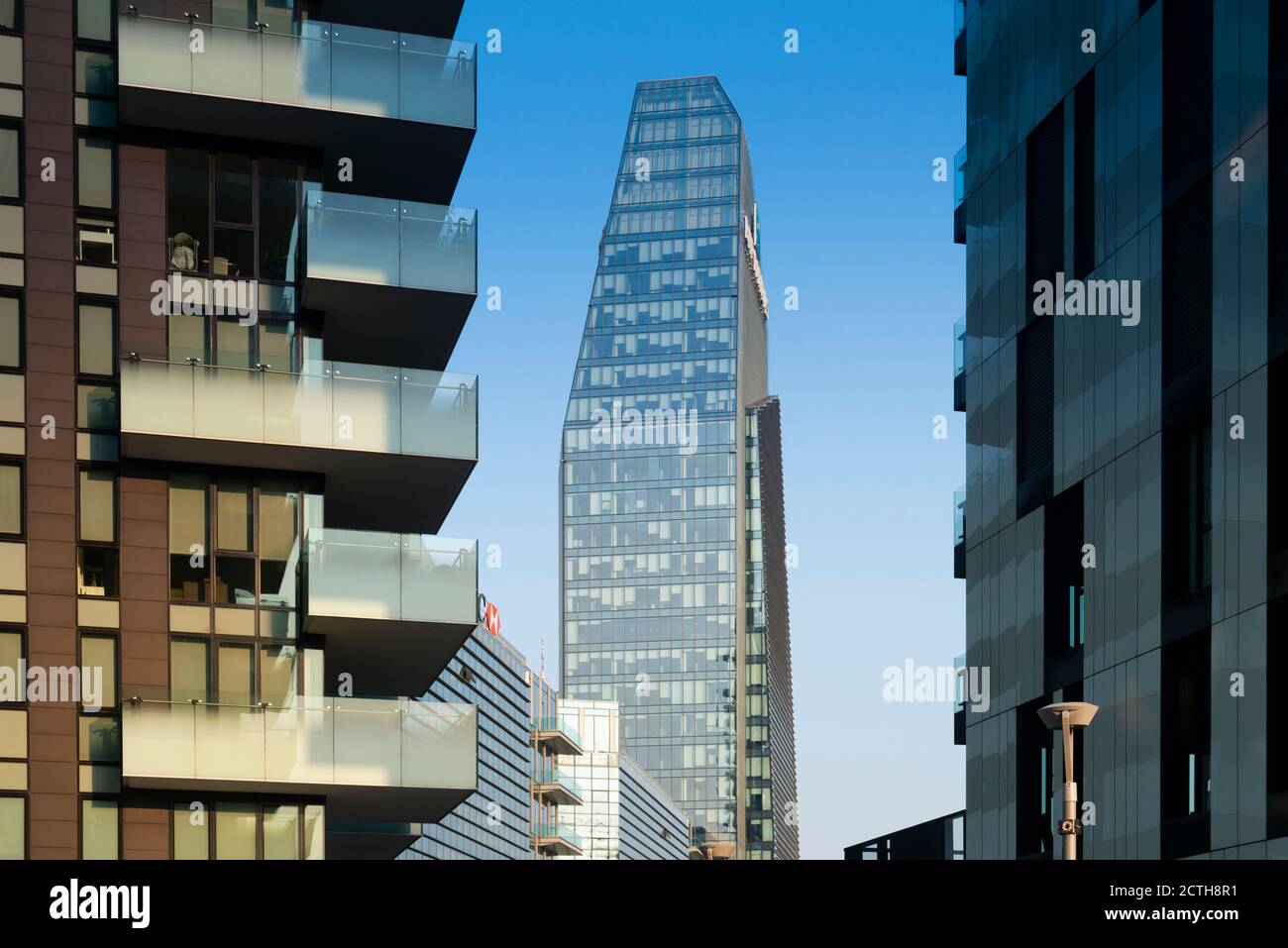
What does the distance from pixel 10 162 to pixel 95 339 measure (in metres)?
3.07

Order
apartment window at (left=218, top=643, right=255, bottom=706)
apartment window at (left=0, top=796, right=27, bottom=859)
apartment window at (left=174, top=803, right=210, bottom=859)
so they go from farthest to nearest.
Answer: apartment window at (left=218, top=643, right=255, bottom=706) < apartment window at (left=174, top=803, right=210, bottom=859) < apartment window at (left=0, top=796, right=27, bottom=859)

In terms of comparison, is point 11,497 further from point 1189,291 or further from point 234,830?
point 1189,291

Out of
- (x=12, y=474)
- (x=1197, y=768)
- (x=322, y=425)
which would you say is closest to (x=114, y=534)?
(x=12, y=474)

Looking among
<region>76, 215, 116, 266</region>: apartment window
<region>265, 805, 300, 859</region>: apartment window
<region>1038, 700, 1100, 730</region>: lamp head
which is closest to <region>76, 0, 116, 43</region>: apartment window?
<region>76, 215, 116, 266</region>: apartment window

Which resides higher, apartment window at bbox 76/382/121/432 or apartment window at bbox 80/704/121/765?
apartment window at bbox 76/382/121/432

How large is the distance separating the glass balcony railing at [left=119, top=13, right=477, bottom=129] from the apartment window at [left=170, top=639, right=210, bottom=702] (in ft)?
28.5

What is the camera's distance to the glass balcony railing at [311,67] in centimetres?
2658

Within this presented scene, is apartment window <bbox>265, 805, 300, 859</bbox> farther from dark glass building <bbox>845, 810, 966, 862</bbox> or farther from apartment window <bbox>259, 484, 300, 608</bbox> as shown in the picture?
dark glass building <bbox>845, 810, 966, 862</bbox>

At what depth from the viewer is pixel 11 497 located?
25.6 m

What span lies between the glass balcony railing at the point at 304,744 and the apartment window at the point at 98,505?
9.06 feet

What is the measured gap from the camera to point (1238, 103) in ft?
95.9

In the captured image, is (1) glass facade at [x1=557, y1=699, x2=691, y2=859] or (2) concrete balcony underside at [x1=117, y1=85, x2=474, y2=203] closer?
(2) concrete balcony underside at [x1=117, y1=85, x2=474, y2=203]

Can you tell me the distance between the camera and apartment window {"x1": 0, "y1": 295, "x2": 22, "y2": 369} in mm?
26016
